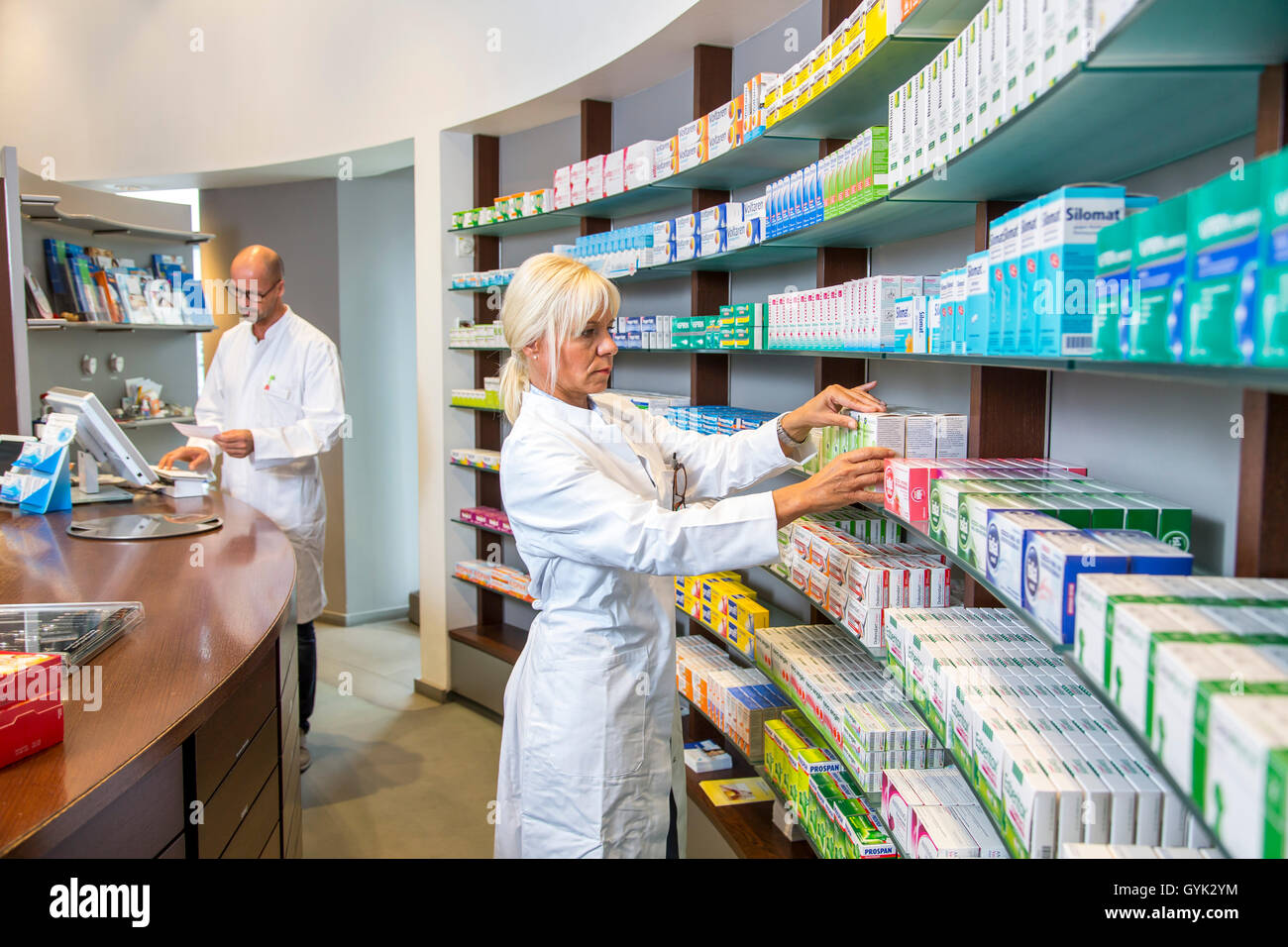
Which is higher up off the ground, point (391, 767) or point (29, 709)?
point (29, 709)

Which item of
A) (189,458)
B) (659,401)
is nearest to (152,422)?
(189,458)

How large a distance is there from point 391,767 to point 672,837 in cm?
242

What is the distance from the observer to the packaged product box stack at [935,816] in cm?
162

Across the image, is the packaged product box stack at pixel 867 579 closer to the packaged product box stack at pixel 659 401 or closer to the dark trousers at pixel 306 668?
the packaged product box stack at pixel 659 401

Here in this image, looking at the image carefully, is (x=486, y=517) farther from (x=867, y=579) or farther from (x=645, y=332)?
(x=867, y=579)

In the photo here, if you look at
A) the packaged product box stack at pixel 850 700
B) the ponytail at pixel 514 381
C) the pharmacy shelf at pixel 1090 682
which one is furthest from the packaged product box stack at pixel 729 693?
the pharmacy shelf at pixel 1090 682

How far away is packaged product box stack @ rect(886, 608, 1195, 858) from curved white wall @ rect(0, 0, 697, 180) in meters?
2.45

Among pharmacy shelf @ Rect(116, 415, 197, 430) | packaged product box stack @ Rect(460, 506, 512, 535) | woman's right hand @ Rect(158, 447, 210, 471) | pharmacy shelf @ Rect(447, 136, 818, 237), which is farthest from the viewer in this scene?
pharmacy shelf @ Rect(116, 415, 197, 430)

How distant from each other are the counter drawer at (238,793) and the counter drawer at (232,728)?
27 mm

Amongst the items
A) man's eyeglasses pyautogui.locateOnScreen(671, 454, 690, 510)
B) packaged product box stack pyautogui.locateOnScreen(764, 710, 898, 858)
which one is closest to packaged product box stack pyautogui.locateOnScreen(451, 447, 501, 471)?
man's eyeglasses pyautogui.locateOnScreen(671, 454, 690, 510)

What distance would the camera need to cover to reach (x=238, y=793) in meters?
2.09

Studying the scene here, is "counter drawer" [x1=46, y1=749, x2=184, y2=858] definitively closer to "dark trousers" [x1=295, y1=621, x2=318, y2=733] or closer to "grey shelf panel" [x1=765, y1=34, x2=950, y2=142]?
"grey shelf panel" [x1=765, y1=34, x2=950, y2=142]

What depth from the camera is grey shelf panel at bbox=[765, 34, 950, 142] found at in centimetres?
208

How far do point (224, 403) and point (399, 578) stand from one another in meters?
2.49
